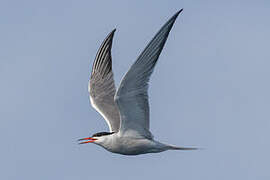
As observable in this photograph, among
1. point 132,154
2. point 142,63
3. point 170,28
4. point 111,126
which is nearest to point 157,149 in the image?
point 132,154

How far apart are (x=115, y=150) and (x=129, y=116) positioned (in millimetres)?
1117

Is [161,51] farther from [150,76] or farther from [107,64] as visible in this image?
[107,64]

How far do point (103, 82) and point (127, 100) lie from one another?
375 cm

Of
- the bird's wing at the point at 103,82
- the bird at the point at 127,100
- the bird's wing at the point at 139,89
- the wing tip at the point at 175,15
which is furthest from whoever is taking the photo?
the bird's wing at the point at 103,82

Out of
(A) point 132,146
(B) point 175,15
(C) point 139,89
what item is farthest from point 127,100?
(B) point 175,15

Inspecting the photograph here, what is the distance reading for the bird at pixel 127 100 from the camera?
449 inches

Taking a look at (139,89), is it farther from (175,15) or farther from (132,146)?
(175,15)

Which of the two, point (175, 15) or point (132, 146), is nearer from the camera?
point (175, 15)

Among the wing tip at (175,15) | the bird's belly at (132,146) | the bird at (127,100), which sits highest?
the wing tip at (175,15)

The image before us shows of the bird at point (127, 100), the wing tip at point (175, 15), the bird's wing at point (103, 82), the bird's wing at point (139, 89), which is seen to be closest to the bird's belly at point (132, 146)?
the bird at point (127, 100)

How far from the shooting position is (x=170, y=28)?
10.9 metres

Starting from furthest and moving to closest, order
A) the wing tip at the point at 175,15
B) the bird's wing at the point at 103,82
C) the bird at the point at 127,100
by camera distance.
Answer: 1. the bird's wing at the point at 103,82
2. the bird at the point at 127,100
3. the wing tip at the point at 175,15

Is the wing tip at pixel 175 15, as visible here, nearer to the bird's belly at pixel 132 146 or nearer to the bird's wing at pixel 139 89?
the bird's wing at pixel 139 89

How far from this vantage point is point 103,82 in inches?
626
